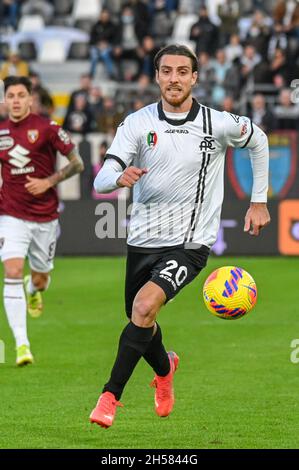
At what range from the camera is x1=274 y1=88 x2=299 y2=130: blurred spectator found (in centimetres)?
2217

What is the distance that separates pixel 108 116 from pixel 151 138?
49.2 feet

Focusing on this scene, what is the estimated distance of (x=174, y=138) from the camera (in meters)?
8.26

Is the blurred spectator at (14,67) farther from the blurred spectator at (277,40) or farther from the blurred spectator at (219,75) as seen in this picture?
the blurred spectator at (277,40)

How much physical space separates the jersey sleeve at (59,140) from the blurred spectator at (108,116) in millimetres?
11161

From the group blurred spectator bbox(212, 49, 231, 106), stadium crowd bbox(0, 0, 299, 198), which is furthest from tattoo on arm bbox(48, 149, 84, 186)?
blurred spectator bbox(212, 49, 231, 106)

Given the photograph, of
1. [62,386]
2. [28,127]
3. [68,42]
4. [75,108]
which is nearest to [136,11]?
[68,42]

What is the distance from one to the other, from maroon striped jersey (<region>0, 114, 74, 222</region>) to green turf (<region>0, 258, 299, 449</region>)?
4.53 ft

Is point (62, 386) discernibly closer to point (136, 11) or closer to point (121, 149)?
point (121, 149)

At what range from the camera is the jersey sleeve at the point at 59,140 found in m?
11.7

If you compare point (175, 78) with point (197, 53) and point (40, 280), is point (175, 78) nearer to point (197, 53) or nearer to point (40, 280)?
point (40, 280)

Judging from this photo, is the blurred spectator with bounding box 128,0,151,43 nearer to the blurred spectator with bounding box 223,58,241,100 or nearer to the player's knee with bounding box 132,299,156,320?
the blurred spectator with bounding box 223,58,241,100

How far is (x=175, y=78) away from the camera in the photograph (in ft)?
26.7

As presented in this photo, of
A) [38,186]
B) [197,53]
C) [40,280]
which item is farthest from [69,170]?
[197,53]

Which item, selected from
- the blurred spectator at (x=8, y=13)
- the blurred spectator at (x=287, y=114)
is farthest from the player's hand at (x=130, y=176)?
the blurred spectator at (x=8, y=13)
